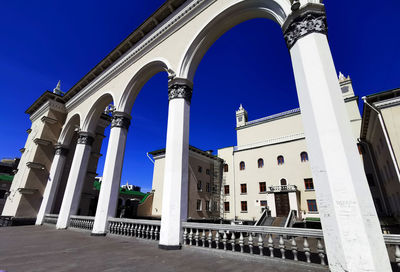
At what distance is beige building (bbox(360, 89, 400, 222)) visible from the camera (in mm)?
9859

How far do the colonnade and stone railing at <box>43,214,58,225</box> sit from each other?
8914 millimetres

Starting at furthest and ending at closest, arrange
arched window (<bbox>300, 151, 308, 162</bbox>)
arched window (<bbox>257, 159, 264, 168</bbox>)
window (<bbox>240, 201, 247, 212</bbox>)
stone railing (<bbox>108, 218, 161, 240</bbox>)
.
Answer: arched window (<bbox>257, 159, 264, 168</bbox>) < window (<bbox>240, 201, 247, 212</bbox>) < arched window (<bbox>300, 151, 308, 162</bbox>) < stone railing (<bbox>108, 218, 161, 240</bbox>)

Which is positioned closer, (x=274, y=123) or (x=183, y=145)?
(x=183, y=145)

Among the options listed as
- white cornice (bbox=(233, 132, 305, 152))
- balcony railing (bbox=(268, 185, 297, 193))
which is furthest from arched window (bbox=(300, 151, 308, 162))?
balcony railing (bbox=(268, 185, 297, 193))

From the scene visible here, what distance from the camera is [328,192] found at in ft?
10.2

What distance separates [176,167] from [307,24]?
4942 mm

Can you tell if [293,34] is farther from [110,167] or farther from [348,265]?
[110,167]

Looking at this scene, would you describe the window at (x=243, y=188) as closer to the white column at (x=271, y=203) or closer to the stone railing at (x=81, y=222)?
the white column at (x=271, y=203)

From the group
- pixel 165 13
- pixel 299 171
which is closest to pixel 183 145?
pixel 165 13

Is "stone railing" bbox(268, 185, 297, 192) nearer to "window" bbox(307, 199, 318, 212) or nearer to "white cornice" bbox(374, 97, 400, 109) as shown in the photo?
"window" bbox(307, 199, 318, 212)

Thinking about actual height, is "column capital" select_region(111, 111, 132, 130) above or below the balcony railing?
above

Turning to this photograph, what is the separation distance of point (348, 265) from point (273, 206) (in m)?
19.1

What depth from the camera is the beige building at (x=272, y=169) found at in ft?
63.2

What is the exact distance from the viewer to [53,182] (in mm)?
11367
